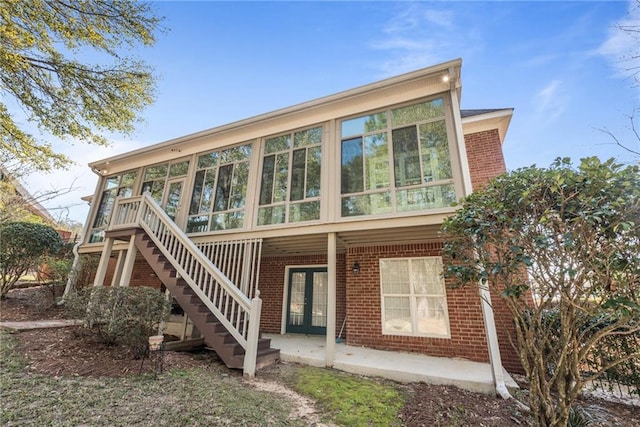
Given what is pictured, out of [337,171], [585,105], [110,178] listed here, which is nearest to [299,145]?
[337,171]

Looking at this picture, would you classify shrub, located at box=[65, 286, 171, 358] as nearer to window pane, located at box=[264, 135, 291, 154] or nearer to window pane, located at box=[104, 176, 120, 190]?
window pane, located at box=[264, 135, 291, 154]

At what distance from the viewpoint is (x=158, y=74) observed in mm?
6871

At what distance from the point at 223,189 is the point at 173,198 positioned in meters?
2.26

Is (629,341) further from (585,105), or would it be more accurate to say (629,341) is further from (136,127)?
(136,127)

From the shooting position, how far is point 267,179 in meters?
7.55

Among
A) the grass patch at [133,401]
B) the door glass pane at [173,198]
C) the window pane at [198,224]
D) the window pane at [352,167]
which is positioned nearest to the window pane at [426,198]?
the window pane at [352,167]

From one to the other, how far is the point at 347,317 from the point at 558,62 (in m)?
8.85

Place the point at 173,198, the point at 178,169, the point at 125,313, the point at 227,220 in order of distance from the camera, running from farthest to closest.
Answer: the point at 178,169 → the point at 173,198 → the point at 227,220 → the point at 125,313

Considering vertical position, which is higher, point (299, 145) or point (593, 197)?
point (299, 145)

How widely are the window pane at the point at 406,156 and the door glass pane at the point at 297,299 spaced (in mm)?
4741

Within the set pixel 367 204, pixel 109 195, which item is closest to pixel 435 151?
pixel 367 204

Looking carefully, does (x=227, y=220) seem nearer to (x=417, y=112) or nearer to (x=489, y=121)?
(x=417, y=112)

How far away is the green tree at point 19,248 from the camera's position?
7867 mm

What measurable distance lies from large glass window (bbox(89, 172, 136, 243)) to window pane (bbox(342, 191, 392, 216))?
8.65 m
